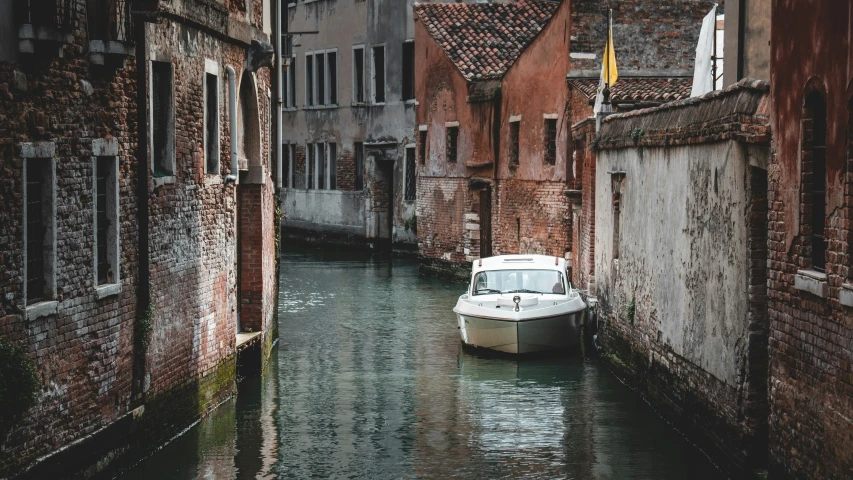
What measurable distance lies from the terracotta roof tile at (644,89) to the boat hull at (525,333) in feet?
12.7

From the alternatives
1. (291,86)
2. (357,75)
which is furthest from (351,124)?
(291,86)

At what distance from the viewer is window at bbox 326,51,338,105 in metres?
40.5

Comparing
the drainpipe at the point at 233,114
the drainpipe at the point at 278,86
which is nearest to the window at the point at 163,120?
the drainpipe at the point at 233,114

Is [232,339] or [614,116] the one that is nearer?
[232,339]

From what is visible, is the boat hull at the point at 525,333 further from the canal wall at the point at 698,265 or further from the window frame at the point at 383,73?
the window frame at the point at 383,73

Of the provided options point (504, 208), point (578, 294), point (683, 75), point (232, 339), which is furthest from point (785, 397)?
point (504, 208)

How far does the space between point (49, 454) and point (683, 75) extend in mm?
16524

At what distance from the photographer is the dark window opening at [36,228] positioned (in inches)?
356

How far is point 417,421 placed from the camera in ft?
45.8

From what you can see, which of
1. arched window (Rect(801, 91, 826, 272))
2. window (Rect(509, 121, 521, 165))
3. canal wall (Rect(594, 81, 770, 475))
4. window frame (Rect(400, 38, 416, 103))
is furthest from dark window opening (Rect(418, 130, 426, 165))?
arched window (Rect(801, 91, 826, 272))

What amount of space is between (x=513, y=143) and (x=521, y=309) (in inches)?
387

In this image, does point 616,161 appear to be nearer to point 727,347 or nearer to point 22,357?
point 727,347

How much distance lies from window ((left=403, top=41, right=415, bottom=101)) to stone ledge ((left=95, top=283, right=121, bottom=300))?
2610cm

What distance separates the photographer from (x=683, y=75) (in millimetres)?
23375
